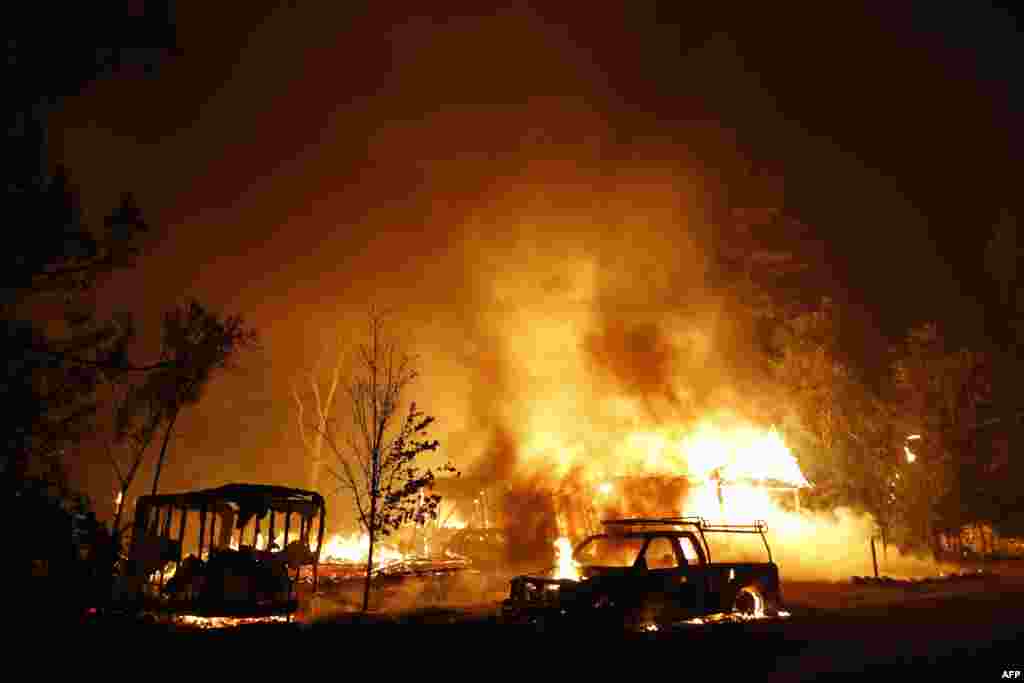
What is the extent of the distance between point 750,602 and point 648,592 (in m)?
2.57

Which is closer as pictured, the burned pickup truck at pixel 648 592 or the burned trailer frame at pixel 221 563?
the burned pickup truck at pixel 648 592

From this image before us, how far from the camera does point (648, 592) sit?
28.7ft

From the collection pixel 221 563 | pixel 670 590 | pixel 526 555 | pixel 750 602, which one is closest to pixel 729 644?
pixel 670 590

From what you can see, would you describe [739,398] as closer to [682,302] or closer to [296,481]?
[682,302]

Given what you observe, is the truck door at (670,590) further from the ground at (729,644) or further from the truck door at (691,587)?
the ground at (729,644)

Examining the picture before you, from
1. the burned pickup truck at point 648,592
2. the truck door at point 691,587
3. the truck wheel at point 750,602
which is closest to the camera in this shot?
the burned pickup truck at point 648,592

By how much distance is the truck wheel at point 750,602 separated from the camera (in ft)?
33.0

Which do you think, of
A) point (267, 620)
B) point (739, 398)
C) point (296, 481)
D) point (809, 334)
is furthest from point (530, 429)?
point (296, 481)

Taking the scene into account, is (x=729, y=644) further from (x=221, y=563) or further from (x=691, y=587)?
(x=221, y=563)

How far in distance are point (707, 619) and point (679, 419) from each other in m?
19.2

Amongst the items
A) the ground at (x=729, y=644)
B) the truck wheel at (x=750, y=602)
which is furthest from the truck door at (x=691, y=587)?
the truck wheel at (x=750, y=602)

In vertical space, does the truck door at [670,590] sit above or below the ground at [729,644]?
above

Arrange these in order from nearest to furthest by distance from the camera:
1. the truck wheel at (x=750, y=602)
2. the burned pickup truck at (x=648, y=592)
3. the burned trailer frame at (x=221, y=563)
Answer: the burned pickup truck at (x=648, y=592) < the truck wheel at (x=750, y=602) < the burned trailer frame at (x=221, y=563)

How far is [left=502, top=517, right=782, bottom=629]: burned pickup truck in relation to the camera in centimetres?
836
